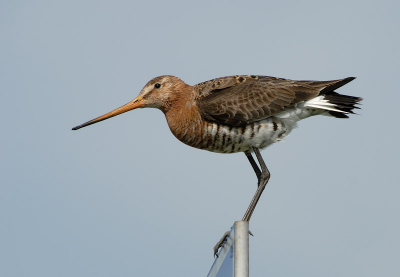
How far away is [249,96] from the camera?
1181cm

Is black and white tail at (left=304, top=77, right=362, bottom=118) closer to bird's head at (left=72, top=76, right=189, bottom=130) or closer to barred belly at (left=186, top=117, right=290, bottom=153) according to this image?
barred belly at (left=186, top=117, right=290, bottom=153)

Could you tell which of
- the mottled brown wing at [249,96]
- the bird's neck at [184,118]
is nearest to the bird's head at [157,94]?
the bird's neck at [184,118]

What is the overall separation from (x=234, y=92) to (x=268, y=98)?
61 centimetres

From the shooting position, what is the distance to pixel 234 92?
39.1 feet

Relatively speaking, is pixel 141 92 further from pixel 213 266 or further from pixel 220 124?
pixel 213 266

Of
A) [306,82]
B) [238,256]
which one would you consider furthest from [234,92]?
[238,256]

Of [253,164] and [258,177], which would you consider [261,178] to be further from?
[253,164]

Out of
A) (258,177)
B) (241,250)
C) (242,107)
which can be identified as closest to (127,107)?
(242,107)

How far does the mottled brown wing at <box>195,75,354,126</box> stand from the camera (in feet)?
37.8

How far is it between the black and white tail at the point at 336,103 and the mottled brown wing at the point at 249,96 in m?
0.10

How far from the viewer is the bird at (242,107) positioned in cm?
1154

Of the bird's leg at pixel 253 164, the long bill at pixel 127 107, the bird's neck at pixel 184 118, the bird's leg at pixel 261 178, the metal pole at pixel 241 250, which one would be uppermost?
the long bill at pixel 127 107

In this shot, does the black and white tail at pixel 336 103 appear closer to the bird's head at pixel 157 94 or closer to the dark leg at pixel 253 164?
the dark leg at pixel 253 164

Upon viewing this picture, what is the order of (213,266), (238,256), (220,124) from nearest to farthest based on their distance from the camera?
1. (238,256)
2. (213,266)
3. (220,124)
